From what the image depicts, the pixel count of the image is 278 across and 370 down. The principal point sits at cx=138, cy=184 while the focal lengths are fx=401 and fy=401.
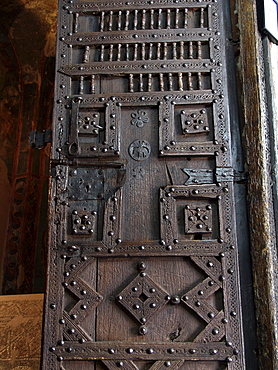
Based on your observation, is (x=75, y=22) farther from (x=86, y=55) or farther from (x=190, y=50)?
(x=190, y=50)

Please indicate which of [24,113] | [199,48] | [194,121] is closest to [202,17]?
[199,48]

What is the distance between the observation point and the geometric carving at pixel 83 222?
2117mm

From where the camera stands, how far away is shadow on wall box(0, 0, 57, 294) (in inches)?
152

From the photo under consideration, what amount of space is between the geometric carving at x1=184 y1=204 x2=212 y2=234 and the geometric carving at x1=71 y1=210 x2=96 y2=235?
49 centimetres

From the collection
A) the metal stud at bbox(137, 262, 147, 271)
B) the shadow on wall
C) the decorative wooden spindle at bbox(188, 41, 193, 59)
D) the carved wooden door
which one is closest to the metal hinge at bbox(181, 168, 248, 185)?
the carved wooden door

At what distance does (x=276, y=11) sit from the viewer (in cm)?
265

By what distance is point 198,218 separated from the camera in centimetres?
212

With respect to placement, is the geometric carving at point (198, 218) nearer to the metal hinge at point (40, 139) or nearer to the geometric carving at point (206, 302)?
the geometric carving at point (206, 302)

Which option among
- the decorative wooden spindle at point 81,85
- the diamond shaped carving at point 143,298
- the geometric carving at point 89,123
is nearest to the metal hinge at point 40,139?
the geometric carving at point 89,123

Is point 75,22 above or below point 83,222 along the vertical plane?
above

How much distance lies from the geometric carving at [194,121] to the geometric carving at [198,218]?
1.42 ft

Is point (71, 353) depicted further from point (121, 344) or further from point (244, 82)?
point (244, 82)

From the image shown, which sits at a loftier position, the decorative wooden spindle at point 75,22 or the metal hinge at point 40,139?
the decorative wooden spindle at point 75,22

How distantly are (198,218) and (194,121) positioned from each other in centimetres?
56
